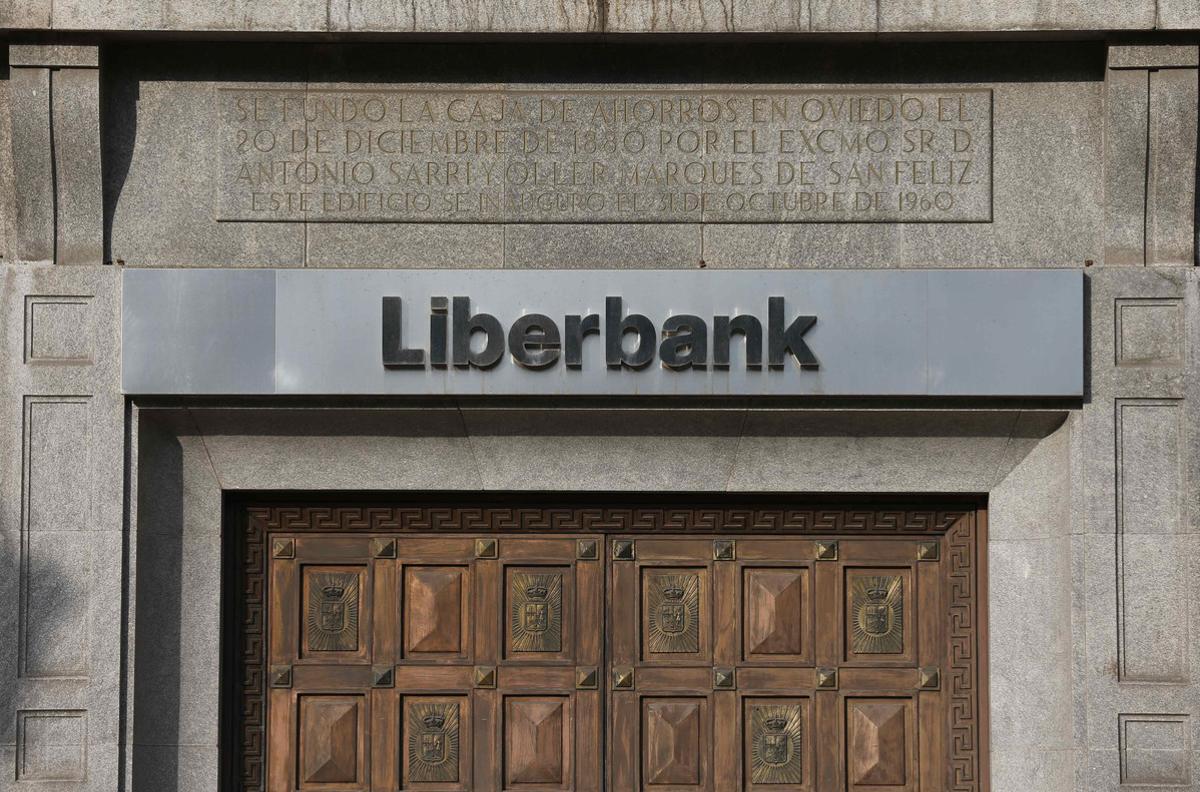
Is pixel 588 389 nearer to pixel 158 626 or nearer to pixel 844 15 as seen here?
pixel 844 15

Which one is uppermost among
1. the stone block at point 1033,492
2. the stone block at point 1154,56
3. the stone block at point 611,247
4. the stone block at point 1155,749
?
the stone block at point 1154,56

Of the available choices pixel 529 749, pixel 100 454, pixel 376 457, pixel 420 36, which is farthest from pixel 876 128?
pixel 100 454

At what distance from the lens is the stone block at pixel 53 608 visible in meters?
8.17

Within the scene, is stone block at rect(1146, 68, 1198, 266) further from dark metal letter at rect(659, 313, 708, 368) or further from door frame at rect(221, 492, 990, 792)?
dark metal letter at rect(659, 313, 708, 368)

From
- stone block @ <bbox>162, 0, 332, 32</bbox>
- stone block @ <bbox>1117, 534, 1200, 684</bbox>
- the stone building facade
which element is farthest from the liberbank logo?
stone block @ <bbox>1117, 534, 1200, 684</bbox>

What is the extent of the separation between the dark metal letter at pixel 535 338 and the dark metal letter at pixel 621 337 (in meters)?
0.32

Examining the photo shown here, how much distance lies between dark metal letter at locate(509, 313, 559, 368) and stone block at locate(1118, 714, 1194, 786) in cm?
398

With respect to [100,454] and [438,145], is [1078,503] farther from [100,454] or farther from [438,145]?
[100,454]

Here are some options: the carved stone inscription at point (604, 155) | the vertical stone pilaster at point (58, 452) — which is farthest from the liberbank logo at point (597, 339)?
the vertical stone pilaster at point (58, 452)

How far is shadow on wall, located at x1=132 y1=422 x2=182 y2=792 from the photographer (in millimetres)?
8438

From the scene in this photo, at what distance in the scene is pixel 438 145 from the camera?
848 centimetres

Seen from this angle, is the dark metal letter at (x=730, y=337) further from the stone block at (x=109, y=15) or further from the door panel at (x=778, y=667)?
the stone block at (x=109, y=15)

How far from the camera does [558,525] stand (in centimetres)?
881

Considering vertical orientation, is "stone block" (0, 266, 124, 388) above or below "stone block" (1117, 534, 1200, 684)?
above
